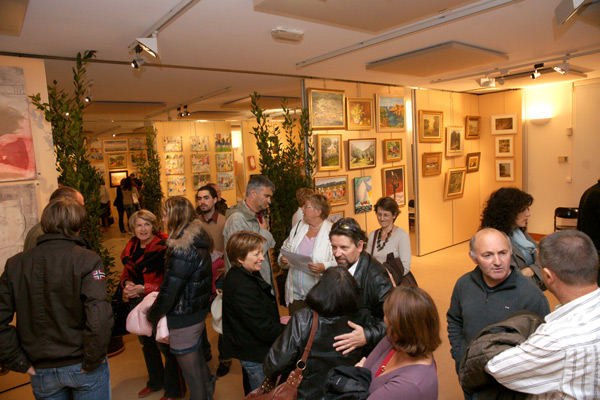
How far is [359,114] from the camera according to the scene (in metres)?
7.32

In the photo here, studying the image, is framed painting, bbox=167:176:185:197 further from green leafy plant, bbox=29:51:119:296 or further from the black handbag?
the black handbag

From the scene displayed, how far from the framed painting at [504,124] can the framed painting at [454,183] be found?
132 cm

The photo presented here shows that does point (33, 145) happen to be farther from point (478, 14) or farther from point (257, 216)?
point (478, 14)

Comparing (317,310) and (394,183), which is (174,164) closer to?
(394,183)

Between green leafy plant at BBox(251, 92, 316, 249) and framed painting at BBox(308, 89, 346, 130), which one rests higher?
framed painting at BBox(308, 89, 346, 130)

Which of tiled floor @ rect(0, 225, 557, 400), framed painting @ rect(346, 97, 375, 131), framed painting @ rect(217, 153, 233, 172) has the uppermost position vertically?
framed painting @ rect(346, 97, 375, 131)

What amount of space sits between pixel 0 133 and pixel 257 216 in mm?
2724

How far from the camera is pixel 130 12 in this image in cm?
319

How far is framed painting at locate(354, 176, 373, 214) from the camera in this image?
24.3 feet

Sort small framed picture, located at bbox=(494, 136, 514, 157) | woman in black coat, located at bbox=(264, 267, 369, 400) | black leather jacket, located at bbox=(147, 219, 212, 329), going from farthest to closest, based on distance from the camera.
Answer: small framed picture, located at bbox=(494, 136, 514, 157) → black leather jacket, located at bbox=(147, 219, 212, 329) → woman in black coat, located at bbox=(264, 267, 369, 400)

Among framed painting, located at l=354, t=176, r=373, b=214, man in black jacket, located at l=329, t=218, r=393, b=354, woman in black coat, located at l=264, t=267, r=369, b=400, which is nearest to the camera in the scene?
woman in black coat, located at l=264, t=267, r=369, b=400

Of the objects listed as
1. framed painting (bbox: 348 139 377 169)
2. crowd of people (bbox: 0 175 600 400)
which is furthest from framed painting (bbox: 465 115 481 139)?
crowd of people (bbox: 0 175 600 400)

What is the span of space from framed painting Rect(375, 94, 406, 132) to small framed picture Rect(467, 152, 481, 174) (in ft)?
8.68

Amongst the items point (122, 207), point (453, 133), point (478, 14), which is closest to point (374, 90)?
point (453, 133)
